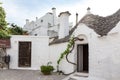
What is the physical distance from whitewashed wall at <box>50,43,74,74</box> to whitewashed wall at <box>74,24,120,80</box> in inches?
100

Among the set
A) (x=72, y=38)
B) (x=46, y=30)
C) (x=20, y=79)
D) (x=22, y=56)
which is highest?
(x=46, y=30)

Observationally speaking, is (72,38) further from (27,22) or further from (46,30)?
(27,22)

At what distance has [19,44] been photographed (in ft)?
64.9

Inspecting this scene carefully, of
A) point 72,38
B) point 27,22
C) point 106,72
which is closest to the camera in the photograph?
point 106,72

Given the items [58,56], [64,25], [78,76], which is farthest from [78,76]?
[64,25]

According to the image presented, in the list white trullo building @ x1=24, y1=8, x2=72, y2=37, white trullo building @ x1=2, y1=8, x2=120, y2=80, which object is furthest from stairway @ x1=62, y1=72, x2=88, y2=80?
white trullo building @ x1=24, y1=8, x2=72, y2=37

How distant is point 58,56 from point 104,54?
21.7 ft

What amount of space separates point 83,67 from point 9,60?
7.51 meters

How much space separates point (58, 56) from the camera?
17516mm

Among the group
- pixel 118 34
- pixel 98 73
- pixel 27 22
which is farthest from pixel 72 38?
pixel 27 22

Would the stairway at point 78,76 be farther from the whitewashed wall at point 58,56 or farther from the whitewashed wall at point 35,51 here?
the whitewashed wall at point 35,51

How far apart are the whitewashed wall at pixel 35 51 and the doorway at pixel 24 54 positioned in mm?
339

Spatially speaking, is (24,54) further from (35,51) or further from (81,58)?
(81,58)

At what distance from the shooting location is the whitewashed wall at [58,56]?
1504cm
